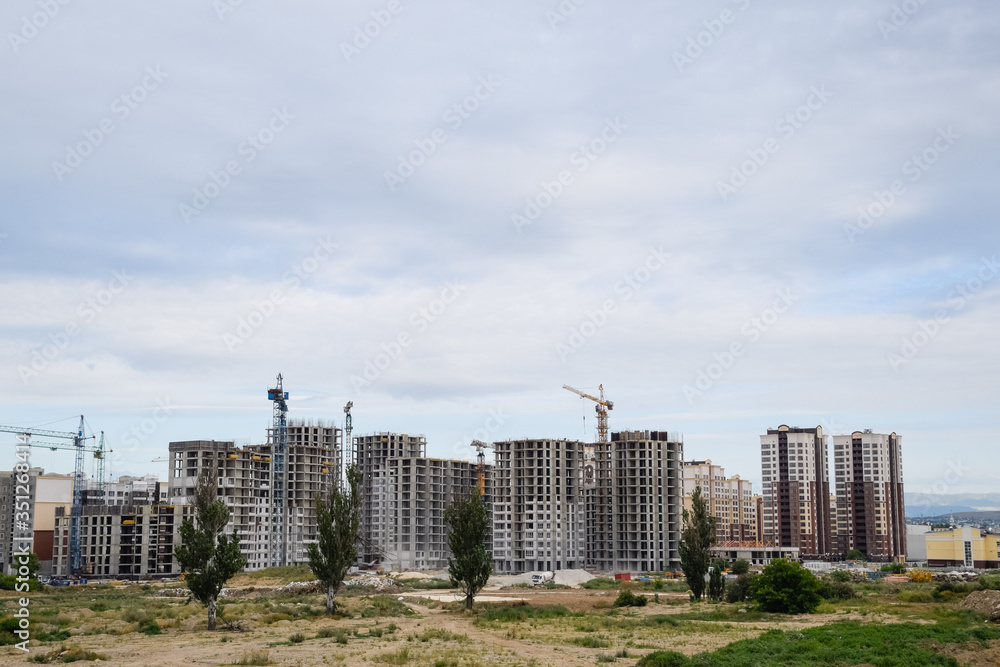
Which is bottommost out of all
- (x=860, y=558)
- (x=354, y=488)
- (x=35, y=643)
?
(x=860, y=558)

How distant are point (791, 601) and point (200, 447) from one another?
106313mm

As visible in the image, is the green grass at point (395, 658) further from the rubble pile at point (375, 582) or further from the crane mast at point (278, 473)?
the crane mast at point (278, 473)

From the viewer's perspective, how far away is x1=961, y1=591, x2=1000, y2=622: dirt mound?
180ft

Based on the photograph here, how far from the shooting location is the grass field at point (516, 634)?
40094mm

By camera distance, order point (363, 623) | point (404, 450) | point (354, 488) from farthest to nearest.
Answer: point (404, 450)
point (354, 488)
point (363, 623)

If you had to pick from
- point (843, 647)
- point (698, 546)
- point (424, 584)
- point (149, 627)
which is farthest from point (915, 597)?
point (424, 584)

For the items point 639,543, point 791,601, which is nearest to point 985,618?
point 791,601

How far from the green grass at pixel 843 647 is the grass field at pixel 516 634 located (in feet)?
0.23

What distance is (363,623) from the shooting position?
5972 centimetres

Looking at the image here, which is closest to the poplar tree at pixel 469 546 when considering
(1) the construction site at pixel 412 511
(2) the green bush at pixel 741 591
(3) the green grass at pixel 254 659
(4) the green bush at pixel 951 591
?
(2) the green bush at pixel 741 591

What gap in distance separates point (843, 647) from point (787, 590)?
2376 centimetres

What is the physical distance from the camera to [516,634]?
52312 mm

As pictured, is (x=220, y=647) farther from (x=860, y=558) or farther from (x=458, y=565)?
(x=860, y=558)

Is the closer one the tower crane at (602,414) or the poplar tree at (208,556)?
the poplar tree at (208,556)
